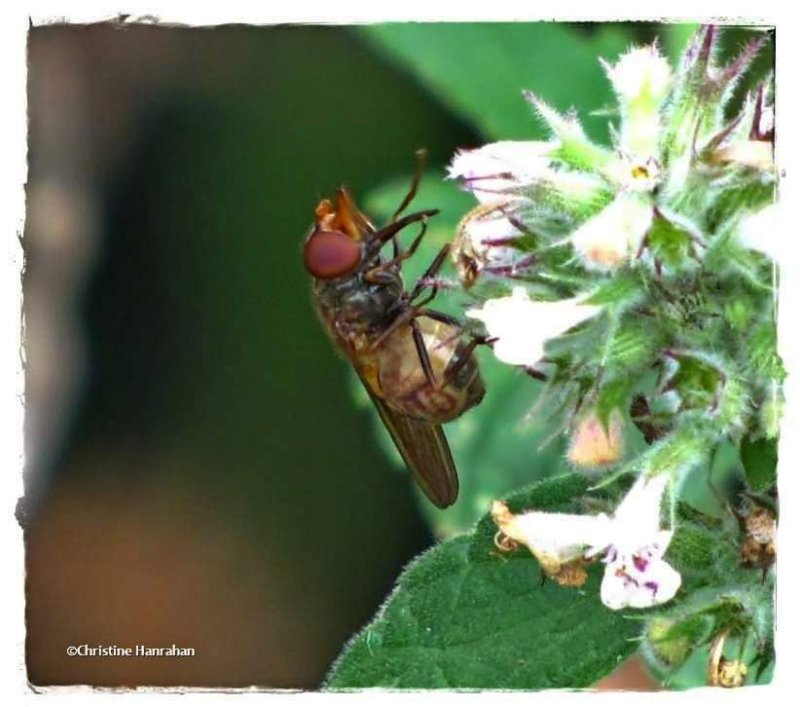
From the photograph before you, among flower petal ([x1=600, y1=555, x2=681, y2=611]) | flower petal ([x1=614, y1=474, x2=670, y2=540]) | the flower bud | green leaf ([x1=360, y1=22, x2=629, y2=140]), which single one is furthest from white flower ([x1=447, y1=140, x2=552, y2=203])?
green leaf ([x1=360, y1=22, x2=629, y2=140])

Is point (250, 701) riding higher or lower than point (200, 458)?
lower

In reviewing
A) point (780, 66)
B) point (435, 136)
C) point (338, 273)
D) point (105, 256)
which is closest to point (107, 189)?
point (105, 256)

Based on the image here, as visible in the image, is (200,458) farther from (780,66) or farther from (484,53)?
(780,66)

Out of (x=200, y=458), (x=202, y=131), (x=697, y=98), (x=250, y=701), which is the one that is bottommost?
(x=250, y=701)

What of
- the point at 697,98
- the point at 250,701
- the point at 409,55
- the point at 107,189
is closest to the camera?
the point at 697,98

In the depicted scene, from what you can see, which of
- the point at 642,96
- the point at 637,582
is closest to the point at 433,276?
the point at 642,96

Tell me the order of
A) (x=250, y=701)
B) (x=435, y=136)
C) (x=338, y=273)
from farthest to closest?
(x=435, y=136), (x=250, y=701), (x=338, y=273)
